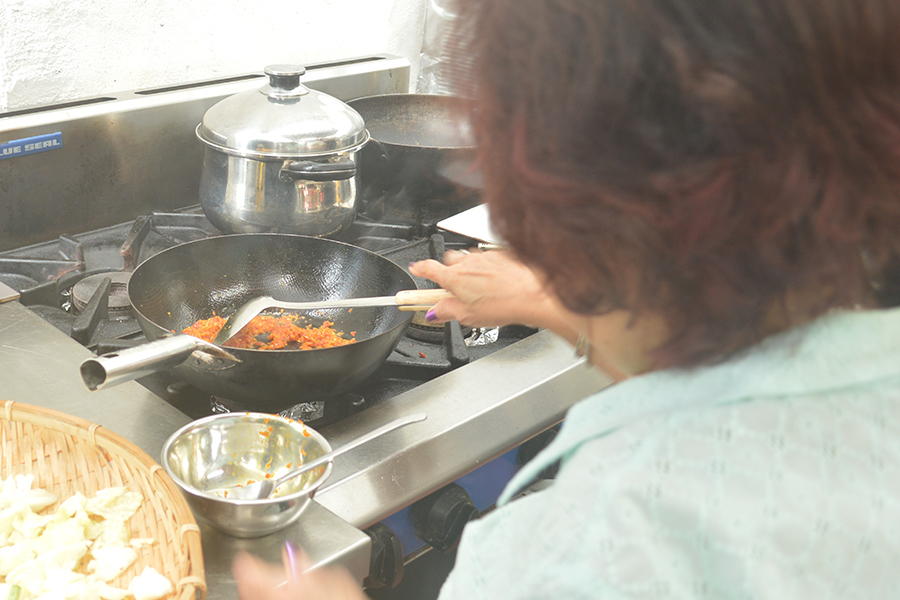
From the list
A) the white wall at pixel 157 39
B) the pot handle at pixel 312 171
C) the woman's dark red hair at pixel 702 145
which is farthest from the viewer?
the white wall at pixel 157 39

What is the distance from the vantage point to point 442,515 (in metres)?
0.92

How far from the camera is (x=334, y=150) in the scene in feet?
4.22

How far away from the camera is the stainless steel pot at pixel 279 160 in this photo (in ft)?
4.11

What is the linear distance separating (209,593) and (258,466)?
17 cm

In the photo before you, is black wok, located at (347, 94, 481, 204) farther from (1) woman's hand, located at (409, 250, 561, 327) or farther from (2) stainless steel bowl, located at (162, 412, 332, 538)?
(2) stainless steel bowl, located at (162, 412, 332, 538)

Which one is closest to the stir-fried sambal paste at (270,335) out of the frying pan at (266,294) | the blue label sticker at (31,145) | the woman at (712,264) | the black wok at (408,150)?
the frying pan at (266,294)

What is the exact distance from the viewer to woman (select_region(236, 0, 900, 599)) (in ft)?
1.22

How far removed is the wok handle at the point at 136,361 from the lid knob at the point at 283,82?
597 millimetres

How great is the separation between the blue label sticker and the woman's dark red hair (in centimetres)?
113

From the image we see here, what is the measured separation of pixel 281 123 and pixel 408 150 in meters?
0.28

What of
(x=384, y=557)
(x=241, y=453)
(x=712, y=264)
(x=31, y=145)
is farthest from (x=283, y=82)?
(x=712, y=264)

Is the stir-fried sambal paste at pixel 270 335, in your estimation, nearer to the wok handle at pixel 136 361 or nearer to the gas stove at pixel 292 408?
the gas stove at pixel 292 408

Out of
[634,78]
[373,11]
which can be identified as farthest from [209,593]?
[373,11]

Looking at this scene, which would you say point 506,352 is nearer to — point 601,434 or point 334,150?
point 334,150
